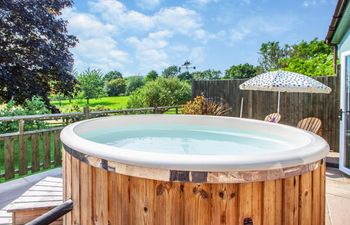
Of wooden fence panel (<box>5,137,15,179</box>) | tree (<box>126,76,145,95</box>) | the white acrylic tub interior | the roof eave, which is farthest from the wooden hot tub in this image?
tree (<box>126,76,145,95</box>)

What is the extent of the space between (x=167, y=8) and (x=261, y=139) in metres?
17.1

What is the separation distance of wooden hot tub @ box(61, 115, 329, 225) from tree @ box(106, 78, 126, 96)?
23.2 meters

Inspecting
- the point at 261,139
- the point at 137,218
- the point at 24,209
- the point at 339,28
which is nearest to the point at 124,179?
the point at 137,218

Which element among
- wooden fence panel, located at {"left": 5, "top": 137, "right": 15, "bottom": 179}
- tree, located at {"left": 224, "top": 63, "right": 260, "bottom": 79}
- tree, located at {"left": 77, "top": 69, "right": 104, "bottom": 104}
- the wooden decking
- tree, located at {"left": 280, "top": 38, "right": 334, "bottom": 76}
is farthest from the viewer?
tree, located at {"left": 224, "top": 63, "right": 260, "bottom": 79}

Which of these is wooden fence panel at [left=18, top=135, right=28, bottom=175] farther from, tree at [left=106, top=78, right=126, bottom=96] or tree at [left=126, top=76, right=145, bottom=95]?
tree at [left=106, top=78, right=126, bottom=96]

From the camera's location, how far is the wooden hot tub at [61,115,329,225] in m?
1.43

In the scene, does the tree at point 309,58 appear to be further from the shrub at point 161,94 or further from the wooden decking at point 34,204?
the wooden decking at point 34,204

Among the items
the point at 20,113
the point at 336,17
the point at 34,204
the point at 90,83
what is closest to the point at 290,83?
the point at 336,17

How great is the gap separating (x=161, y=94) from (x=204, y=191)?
9744mm

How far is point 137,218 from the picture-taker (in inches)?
59.8

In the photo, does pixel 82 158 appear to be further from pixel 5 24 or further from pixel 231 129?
pixel 5 24

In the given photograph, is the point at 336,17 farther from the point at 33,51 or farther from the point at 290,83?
the point at 33,51

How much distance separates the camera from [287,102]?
7484 millimetres

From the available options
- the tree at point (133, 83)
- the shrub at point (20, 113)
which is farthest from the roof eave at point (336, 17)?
the tree at point (133, 83)
